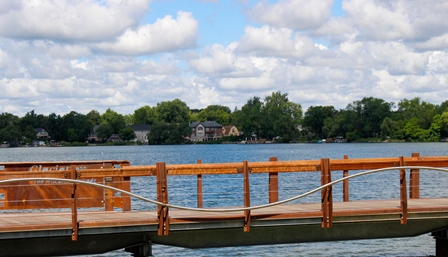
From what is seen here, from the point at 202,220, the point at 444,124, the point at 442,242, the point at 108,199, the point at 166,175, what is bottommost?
the point at 442,242

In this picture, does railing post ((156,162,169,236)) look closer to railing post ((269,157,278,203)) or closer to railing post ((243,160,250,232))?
railing post ((243,160,250,232))

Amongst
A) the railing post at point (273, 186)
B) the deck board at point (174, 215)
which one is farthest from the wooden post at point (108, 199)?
the railing post at point (273, 186)

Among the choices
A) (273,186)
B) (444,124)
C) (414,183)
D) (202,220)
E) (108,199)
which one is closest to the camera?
(202,220)

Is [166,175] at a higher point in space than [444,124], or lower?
lower

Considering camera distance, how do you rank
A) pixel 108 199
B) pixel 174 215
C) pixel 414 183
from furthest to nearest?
pixel 414 183, pixel 108 199, pixel 174 215

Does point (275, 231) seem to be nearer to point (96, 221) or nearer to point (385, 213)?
point (385, 213)

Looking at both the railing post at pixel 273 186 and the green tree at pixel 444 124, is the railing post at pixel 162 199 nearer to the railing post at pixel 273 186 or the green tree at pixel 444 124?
the railing post at pixel 273 186

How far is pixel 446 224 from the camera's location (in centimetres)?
1603

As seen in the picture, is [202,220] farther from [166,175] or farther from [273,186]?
[273,186]

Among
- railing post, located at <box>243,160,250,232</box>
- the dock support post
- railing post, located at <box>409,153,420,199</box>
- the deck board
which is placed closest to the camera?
the deck board

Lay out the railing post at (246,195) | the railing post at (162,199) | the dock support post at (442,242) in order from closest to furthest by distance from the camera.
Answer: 1. the railing post at (162,199)
2. the railing post at (246,195)
3. the dock support post at (442,242)

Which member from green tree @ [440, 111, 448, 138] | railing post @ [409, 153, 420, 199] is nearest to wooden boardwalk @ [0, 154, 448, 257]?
railing post @ [409, 153, 420, 199]

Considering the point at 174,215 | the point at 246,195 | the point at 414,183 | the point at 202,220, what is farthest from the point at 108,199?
the point at 414,183

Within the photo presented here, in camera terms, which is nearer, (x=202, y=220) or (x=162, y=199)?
(x=162, y=199)
